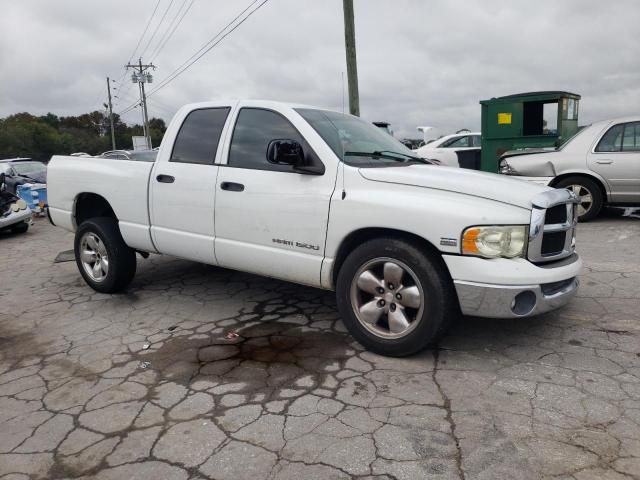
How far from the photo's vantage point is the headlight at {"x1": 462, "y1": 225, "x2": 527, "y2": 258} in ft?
10.0

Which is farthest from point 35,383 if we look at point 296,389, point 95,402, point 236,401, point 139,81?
point 139,81

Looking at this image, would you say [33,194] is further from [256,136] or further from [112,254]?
[256,136]

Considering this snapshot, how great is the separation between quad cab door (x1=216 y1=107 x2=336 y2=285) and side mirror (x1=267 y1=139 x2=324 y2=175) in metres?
0.03

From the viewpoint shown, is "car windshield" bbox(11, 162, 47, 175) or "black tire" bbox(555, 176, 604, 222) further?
"car windshield" bbox(11, 162, 47, 175)

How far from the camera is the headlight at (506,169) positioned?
327 inches

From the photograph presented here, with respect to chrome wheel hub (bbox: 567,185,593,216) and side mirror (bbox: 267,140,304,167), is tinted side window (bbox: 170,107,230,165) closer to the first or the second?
side mirror (bbox: 267,140,304,167)

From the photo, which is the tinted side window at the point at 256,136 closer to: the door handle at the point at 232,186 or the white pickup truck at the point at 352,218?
the white pickup truck at the point at 352,218

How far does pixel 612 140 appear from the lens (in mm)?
7820

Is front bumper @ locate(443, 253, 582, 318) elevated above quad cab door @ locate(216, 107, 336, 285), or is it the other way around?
quad cab door @ locate(216, 107, 336, 285)

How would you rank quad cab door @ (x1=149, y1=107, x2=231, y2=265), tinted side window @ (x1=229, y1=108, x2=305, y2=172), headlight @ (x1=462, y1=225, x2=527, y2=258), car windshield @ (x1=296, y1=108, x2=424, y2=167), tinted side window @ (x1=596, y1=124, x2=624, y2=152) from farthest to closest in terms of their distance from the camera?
tinted side window @ (x1=596, y1=124, x2=624, y2=152) < quad cab door @ (x1=149, y1=107, x2=231, y2=265) < tinted side window @ (x1=229, y1=108, x2=305, y2=172) < car windshield @ (x1=296, y1=108, x2=424, y2=167) < headlight @ (x1=462, y1=225, x2=527, y2=258)

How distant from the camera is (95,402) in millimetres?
3018

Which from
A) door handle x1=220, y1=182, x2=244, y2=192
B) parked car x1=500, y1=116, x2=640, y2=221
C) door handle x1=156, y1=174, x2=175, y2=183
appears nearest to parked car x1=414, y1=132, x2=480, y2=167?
parked car x1=500, y1=116, x2=640, y2=221

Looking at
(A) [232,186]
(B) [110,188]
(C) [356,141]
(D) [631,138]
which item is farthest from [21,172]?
(D) [631,138]

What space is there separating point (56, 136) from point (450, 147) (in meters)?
63.4
